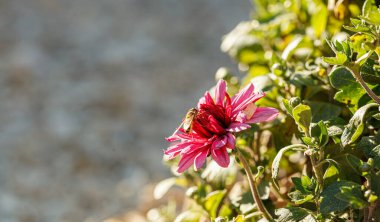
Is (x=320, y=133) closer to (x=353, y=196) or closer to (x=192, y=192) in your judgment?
(x=353, y=196)

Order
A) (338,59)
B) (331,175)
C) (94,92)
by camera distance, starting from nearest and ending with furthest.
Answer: (338,59) < (331,175) < (94,92)

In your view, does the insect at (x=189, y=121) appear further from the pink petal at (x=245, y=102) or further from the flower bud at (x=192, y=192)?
the flower bud at (x=192, y=192)

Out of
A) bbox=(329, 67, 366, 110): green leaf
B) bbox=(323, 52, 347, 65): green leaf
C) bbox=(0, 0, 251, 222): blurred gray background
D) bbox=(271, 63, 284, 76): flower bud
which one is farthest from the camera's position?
bbox=(0, 0, 251, 222): blurred gray background

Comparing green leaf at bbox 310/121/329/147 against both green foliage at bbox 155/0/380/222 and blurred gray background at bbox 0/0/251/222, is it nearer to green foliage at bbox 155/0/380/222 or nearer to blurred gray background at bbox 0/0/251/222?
green foliage at bbox 155/0/380/222

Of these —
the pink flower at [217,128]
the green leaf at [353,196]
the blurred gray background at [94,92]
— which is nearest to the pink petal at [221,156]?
the pink flower at [217,128]

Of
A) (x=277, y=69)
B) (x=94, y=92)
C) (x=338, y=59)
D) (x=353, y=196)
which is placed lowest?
(x=353, y=196)

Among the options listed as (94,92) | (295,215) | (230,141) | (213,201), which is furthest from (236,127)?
(94,92)

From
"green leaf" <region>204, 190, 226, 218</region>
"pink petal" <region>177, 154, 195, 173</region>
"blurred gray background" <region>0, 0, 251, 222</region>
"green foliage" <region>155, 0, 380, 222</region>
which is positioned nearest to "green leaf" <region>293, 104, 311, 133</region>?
"green foliage" <region>155, 0, 380, 222</region>
